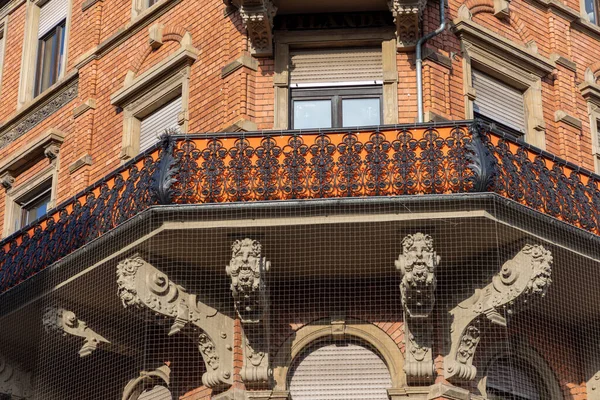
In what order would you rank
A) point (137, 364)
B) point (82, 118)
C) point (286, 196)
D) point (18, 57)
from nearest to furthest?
point (286, 196), point (137, 364), point (82, 118), point (18, 57)

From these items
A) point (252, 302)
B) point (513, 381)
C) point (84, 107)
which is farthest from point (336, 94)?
point (513, 381)

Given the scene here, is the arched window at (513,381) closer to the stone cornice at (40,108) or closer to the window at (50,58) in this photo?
the stone cornice at (40,108)

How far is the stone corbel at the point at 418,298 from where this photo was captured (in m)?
16.6

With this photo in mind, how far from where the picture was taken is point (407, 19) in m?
18.8

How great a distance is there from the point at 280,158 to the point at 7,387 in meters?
5.79

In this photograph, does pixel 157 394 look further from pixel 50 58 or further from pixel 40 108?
pixel 50 58

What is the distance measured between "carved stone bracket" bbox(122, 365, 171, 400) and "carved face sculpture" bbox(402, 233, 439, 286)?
383 centimetres

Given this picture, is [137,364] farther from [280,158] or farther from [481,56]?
[481,56]

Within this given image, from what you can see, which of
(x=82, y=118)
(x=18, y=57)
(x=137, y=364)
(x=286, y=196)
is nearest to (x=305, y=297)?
(x=286, y=196)

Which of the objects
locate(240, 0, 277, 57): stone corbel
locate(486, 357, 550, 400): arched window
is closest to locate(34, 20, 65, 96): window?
locate(240, 0, 277, 57): stone corbel

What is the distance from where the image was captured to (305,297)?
17828 millimetres

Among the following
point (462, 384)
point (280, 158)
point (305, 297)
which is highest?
point (280, 158)

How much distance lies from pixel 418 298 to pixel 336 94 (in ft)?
12.8

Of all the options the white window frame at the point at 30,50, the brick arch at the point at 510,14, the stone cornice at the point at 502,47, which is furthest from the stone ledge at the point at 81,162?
the brick arch at the point at 510,14
